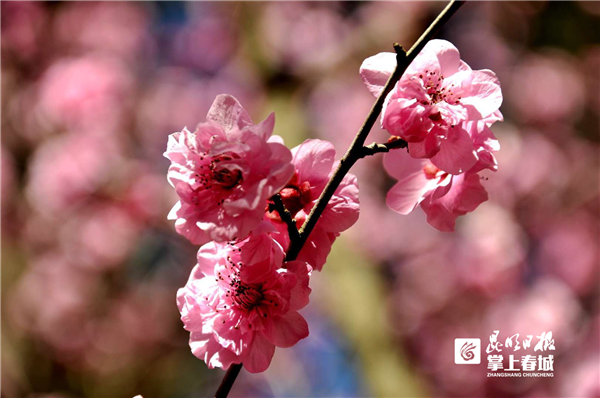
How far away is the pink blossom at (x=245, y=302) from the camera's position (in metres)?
0.48

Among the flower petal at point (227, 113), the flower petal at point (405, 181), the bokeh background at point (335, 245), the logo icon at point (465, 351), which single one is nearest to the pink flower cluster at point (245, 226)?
the flower petal at point (227, 113)


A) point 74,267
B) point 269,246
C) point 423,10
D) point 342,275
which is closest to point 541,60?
point 423,10

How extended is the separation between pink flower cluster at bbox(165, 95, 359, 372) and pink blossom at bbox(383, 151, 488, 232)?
4.2 inches

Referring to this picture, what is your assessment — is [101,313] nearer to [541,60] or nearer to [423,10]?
[423,10]

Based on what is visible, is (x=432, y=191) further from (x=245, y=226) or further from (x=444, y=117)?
(x=245, y=226)

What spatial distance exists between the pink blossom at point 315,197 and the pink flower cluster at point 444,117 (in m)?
0.07

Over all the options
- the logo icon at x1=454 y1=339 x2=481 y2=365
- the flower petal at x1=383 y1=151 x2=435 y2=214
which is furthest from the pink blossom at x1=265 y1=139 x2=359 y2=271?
the logo icon at x1=454 y1=339 x2=481 y2=365

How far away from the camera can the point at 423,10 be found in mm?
2545

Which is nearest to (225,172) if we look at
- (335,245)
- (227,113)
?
(227,113)

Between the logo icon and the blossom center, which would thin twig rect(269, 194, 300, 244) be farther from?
the logo icon

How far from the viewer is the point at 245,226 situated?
0.42 m

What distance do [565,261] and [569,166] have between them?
535mm

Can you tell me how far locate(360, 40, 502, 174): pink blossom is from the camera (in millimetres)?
493

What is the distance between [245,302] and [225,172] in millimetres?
143
